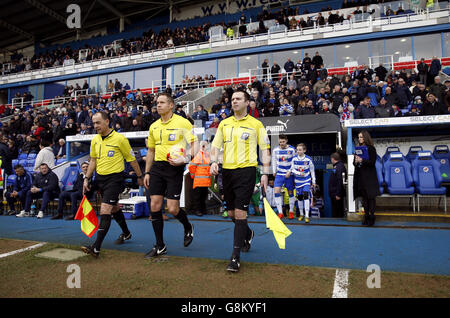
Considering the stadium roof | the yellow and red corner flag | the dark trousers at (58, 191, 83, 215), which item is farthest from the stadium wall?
the yellow and red corner flag

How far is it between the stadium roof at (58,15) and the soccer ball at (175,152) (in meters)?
35.7

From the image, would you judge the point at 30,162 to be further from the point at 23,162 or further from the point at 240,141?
the point at 240,141

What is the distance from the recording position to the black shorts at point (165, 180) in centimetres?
419

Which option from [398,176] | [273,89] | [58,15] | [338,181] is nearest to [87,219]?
[338,181]

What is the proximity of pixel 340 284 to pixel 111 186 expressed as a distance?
343 cm

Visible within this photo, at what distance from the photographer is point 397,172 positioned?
7715mm

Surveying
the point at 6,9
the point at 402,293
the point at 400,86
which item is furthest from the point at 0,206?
the point at 6,9

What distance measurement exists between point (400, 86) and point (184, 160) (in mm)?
10280

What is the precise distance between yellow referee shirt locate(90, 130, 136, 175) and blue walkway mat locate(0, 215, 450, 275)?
132cm

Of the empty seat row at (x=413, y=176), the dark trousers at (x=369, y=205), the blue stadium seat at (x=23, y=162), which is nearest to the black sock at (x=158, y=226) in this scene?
the dark trousers at (x=369, y=205)

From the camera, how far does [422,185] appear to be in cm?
745
